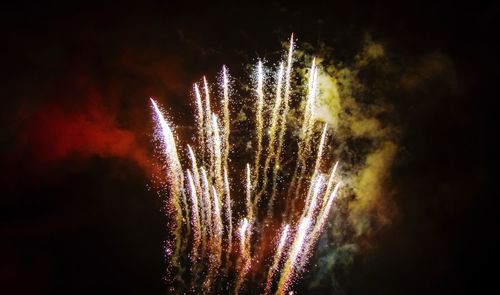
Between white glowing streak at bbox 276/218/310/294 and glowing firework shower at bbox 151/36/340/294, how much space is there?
1.0 inches

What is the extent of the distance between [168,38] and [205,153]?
254 centimetres

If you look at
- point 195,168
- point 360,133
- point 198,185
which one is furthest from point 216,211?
point 360,133

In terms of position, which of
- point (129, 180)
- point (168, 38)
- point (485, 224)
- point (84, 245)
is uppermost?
point (485, 224)

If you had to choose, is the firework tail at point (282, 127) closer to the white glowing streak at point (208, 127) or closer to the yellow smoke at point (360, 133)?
the yellow smoke at point (360, 133)

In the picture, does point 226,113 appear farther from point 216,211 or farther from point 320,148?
point 320,148

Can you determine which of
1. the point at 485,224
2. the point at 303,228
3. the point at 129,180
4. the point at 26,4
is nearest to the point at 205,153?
the point at 129,180

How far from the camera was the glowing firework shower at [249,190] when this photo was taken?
7.80m

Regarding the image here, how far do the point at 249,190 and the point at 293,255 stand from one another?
2.08 metres

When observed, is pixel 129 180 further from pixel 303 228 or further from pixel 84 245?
pixel 303 228

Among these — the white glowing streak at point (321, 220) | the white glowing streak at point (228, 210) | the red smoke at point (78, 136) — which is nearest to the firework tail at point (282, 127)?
the white glowing streak at point (228, 210)

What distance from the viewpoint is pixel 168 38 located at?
777cm

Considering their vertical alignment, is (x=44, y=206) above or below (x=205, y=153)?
below

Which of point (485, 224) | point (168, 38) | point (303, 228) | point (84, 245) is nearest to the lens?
point (168, 38)

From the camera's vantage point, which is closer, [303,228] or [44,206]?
[44,206]
